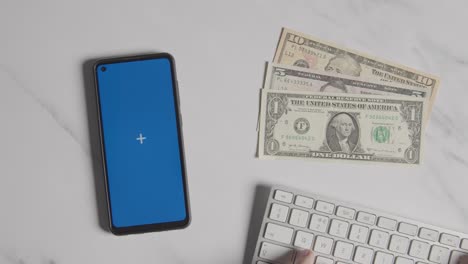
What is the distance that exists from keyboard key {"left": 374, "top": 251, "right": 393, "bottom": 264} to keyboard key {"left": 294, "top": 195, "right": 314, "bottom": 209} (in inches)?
4.9

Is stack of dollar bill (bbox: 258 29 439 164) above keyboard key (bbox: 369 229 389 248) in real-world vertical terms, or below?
above

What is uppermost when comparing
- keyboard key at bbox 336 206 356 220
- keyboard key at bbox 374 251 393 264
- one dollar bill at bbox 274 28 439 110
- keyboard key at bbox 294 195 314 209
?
one dollar bill at bbox 274 28 439 110

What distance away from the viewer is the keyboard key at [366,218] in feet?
2.66

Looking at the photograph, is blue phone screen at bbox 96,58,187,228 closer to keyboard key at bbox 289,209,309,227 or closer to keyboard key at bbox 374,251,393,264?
keyboard key at bbox 289,209,309,227

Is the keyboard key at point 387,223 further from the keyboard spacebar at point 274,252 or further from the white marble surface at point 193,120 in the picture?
the keyboard spacebar at point 274,252

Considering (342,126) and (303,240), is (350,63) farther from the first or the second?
(303,240)

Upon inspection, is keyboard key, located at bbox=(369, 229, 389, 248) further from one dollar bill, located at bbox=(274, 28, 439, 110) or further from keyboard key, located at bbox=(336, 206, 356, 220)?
one dollar bill, located at bbox=(274, 28, 439, 110)

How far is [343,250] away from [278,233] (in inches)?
4.0

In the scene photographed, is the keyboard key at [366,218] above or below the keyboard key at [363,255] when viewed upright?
above

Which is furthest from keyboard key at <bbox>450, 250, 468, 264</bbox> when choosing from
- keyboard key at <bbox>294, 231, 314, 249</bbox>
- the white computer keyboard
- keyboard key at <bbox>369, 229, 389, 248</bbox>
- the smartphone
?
the smartphone

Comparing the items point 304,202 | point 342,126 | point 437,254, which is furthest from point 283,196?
point 437,254

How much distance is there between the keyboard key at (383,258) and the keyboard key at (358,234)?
30 mm

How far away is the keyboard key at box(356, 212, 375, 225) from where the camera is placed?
0.81 metres

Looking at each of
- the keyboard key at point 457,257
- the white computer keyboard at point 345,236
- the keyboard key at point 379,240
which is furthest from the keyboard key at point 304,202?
the keyboard key at point 457,257
